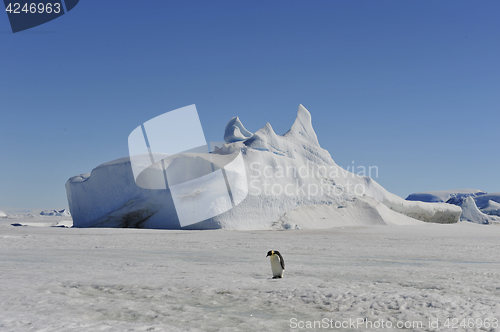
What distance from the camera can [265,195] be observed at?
2303cm

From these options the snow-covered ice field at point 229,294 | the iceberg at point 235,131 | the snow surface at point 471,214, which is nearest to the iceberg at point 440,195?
the snow surface at point 471,214

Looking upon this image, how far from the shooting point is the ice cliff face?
72.6 ft

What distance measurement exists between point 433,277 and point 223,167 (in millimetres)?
15935

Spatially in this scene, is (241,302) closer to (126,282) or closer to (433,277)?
(126,282)

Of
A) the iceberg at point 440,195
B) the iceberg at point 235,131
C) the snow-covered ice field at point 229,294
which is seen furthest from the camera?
the iceberg at point 440,195

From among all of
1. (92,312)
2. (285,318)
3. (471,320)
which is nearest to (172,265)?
(92,312)

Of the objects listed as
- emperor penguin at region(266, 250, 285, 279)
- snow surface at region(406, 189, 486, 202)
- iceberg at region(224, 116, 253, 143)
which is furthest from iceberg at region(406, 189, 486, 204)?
emperor penguin at region(266, 250, 285, 279)

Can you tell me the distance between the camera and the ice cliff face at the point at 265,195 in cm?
2214

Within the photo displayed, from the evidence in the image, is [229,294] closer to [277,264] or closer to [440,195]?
[277,264]

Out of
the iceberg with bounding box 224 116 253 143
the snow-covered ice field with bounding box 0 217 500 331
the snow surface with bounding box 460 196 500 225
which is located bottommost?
the snow surface with bounding box 460 196 500 225

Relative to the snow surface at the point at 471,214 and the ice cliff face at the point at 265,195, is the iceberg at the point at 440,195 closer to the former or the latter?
the snow surface at the point at 471,214

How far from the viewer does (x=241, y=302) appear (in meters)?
4.58

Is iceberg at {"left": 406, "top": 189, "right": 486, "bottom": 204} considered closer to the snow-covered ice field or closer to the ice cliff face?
the ice cliff face

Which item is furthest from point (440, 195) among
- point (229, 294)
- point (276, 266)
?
point (229, 294)
